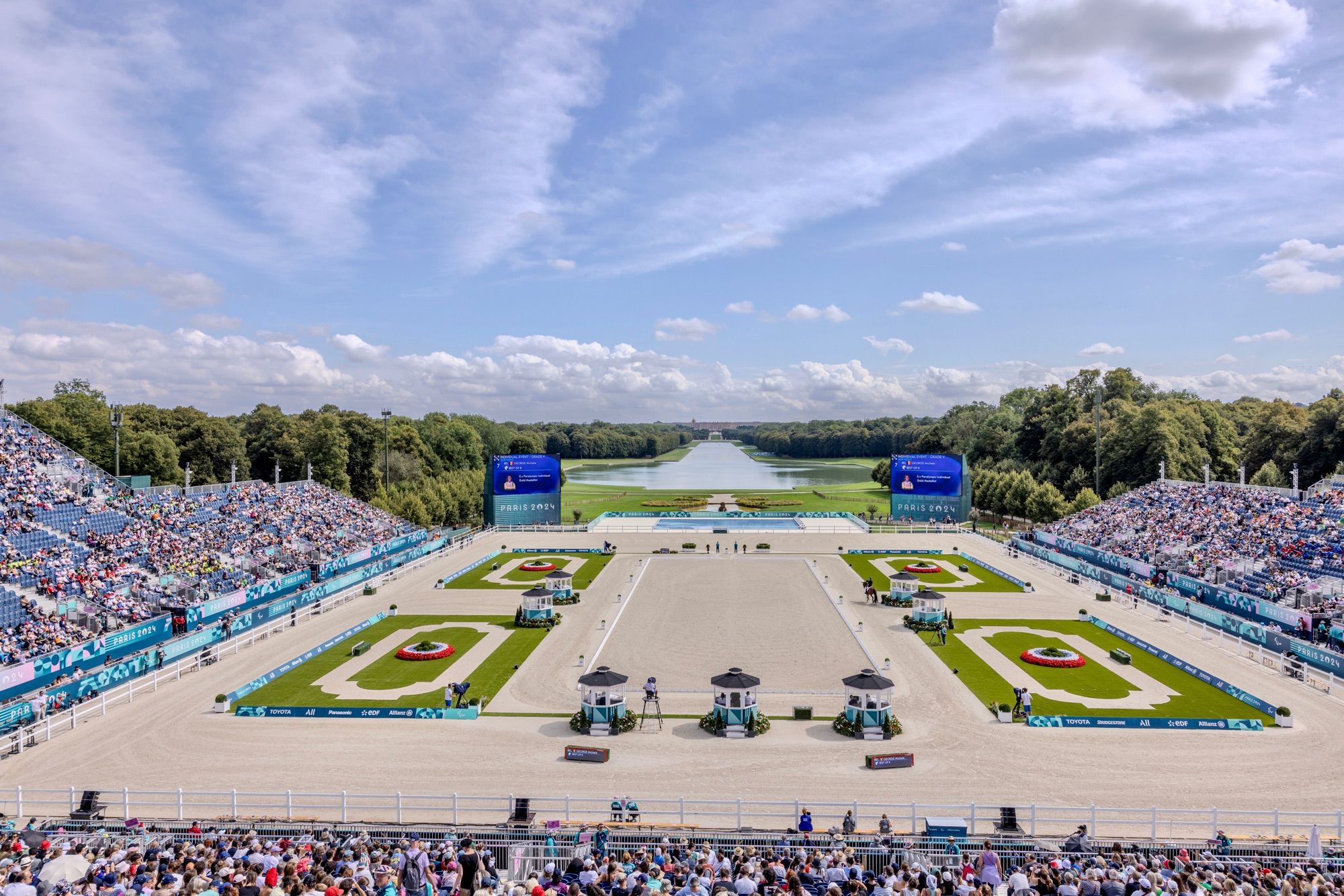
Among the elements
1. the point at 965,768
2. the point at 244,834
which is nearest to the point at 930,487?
the point at 965,768

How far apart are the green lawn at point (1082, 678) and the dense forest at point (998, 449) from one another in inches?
1509

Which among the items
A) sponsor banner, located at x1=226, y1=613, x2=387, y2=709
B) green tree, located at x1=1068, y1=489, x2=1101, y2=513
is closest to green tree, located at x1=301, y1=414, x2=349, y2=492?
sponsor banner, located at x1=226, y1=613, x2=387, y2=709

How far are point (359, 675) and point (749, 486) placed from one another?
3984 inches

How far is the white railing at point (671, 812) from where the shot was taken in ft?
54.9

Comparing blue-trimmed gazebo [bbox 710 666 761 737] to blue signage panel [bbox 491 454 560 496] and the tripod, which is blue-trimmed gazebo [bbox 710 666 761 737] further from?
blue signage panel [bbox 491 454 560 496]

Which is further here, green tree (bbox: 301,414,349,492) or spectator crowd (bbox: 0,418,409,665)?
green tree (bbox: 301,414,349,492)

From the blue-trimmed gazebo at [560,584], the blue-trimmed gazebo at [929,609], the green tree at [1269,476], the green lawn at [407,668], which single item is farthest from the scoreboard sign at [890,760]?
the green tree at [1269,476]

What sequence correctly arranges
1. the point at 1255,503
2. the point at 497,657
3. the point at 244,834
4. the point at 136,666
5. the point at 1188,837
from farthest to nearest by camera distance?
1. the point at 1255,503
2. the point at 497,657
3. the point at 136,666
4. the point at 1188,837
5. the point at 244,834

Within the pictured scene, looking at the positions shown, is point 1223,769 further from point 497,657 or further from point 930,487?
point 930,487

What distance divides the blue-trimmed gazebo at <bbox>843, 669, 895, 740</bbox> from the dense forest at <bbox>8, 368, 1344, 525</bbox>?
52407mm

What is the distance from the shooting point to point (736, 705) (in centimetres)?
2298

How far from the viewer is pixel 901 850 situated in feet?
47.0

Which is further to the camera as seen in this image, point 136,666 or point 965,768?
point 136,666

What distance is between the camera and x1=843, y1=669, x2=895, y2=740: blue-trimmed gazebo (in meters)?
22.3
